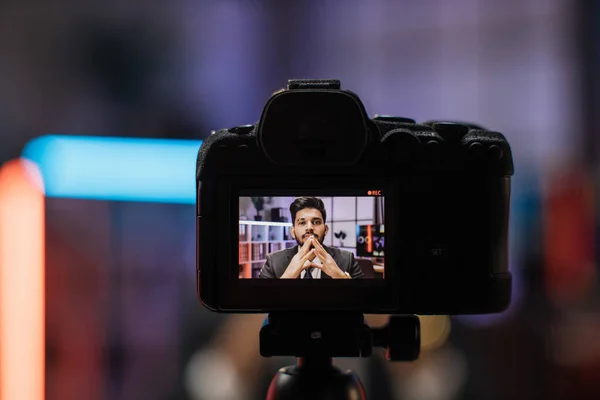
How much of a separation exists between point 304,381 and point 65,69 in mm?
1418

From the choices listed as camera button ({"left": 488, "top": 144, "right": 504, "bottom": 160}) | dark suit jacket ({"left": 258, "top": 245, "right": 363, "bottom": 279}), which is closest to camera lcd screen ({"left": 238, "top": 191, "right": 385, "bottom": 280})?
dark suit jacket ({"left": 258, "top": 245, "right": 363, "bottom": 279})

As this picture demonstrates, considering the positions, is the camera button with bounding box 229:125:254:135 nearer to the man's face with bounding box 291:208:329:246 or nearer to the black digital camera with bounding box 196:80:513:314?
the black digital camera with bounding box 196:80:513:314

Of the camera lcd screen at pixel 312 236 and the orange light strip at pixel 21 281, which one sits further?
the orange light strip at pixel 21 281

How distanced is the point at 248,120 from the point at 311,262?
44.3 inches

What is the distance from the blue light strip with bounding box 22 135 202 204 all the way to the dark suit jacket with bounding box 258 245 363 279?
91 cm

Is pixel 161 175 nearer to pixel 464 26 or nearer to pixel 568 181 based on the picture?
pixel 464 26

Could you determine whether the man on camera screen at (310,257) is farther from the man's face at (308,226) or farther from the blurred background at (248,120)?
the blurred background at (248,120)

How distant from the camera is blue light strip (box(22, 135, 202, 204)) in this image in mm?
1490

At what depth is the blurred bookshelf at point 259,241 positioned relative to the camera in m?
0.61

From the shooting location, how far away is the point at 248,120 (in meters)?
1.67

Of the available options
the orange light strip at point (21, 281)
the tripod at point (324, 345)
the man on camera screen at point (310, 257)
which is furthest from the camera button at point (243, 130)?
the orange light strip at point (21, 281)

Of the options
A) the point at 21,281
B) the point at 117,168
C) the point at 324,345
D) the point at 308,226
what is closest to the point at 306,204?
the point at 308,226

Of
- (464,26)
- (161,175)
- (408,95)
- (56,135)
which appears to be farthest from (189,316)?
(464,26)

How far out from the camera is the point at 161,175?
4.95 ft
